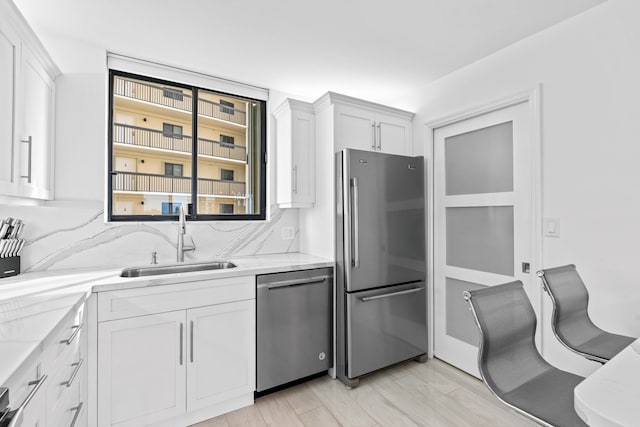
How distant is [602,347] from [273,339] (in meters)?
1.79

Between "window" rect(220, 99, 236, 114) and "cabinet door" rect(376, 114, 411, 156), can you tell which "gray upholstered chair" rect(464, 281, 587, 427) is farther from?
"window" rect(220, 99, 236, 114)

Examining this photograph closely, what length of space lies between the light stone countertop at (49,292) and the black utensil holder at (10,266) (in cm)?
3

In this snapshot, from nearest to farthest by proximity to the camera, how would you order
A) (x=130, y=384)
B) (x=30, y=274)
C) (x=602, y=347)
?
1. (x=602, y=347)
2. (x=130, y=384)
3. (x=30, y=274)

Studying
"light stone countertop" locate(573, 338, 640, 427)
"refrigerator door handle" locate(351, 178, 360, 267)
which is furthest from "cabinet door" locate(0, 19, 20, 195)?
"light stone countertop" locate(573, 338, 640, 427)

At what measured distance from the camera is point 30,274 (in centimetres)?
197

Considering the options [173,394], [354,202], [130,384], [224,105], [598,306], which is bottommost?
[173,394]

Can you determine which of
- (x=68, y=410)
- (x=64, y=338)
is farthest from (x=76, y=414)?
(x=64, y=338)

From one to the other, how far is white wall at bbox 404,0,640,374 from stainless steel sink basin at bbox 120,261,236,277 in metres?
2.25

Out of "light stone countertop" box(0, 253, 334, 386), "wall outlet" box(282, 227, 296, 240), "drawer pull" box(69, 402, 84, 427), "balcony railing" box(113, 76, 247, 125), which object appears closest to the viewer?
"light stone countertop" box(0, 253, 334, 386)

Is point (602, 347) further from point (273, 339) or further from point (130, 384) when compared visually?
point (130, 384)

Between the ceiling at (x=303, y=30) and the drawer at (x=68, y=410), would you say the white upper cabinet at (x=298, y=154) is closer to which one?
the ceiling at (x=303, y=30)

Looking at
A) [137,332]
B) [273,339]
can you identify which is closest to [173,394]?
[137,332]

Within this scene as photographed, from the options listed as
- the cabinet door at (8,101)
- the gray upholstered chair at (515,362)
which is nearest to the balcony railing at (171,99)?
the cabinet door at (8,101)

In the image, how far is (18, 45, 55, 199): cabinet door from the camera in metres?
1.71
